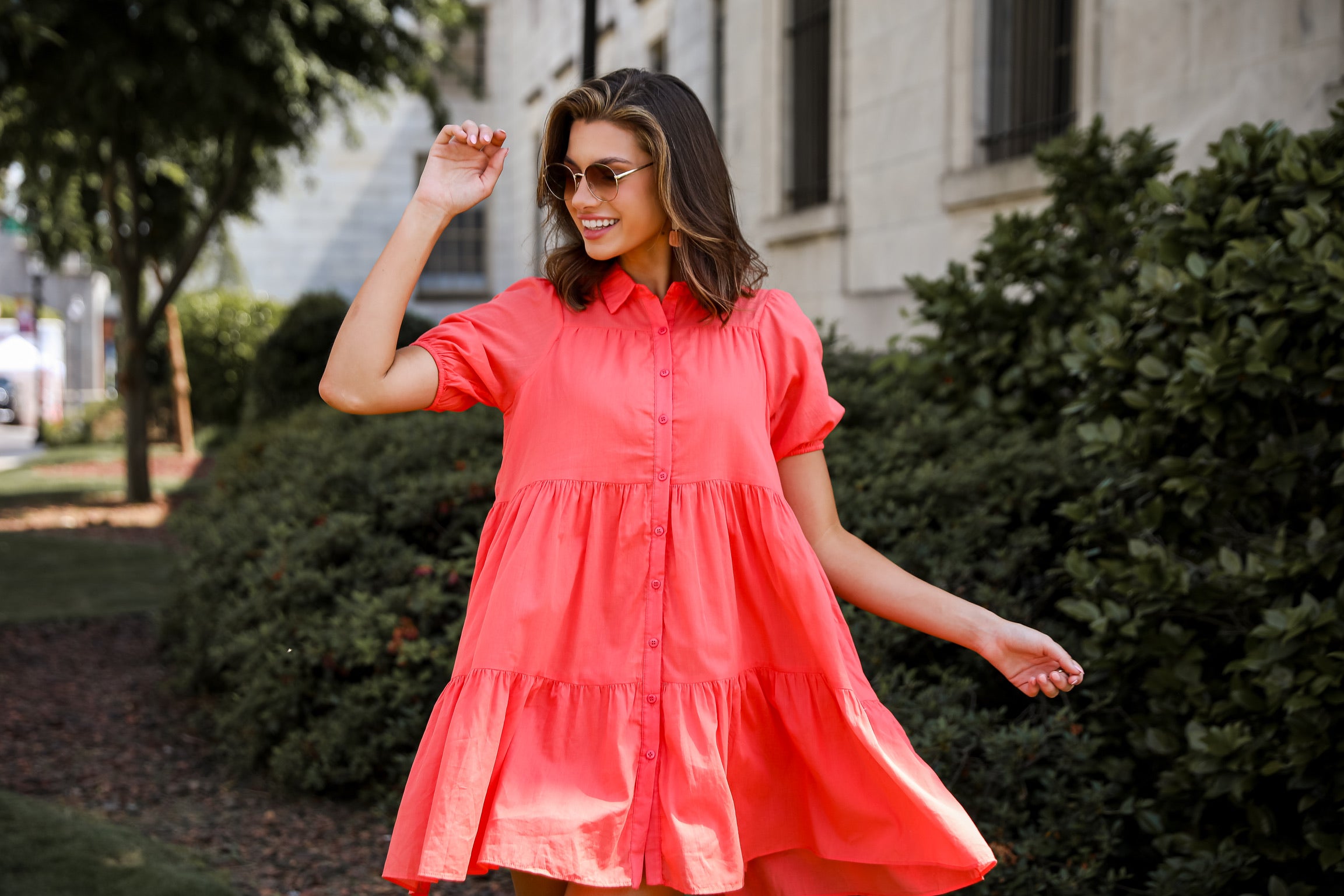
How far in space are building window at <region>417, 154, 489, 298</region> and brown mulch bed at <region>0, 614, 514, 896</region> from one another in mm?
19701

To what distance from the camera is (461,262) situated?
85.6 ft

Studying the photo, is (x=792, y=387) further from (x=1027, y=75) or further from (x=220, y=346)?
(x=220, y=346)

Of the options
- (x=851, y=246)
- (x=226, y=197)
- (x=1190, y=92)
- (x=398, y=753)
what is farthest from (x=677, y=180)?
(x=226, y=197)

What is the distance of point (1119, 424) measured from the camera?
3355 mm

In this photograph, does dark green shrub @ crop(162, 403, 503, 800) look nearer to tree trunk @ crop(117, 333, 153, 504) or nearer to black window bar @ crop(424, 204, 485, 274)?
tree trunk @ crop(117, 333, 153, 504)

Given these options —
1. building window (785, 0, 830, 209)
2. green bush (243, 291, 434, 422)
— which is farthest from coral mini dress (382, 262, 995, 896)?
green bush (243, 291, 434, 422)

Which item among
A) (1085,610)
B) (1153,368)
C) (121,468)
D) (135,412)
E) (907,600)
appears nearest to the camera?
(907,600)

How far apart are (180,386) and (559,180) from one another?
17.6 meters

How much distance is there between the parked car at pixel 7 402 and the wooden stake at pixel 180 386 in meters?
13.2

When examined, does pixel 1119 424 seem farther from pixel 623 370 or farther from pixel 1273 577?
pixel 623 370

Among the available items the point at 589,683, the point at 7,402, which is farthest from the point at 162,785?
the point at 7,402

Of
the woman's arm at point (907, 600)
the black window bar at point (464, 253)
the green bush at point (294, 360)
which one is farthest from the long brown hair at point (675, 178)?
the black window bar at point (464, 253)

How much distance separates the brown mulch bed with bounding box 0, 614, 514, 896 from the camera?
389 cm

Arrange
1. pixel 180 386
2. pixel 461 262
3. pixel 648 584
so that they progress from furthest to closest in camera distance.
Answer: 1. pixel 461 262
2. pixel 180 386
3. pixel 648 584
